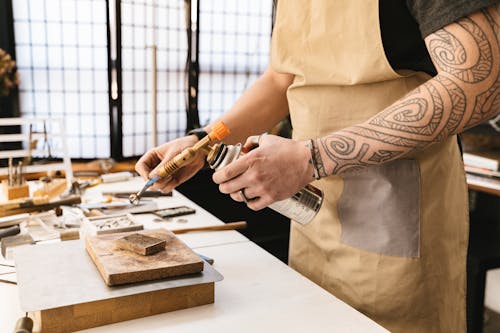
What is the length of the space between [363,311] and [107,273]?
579mm

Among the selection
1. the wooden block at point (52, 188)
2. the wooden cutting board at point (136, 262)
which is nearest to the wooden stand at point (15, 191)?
the wooden block at point (52, 188)

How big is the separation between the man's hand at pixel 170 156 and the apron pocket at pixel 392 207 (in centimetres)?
43

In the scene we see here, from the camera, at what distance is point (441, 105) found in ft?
2.77

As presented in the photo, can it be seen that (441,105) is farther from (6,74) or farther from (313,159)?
(6,74)

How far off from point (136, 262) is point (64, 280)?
0.44ft

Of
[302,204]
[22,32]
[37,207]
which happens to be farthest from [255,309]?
[22,32]

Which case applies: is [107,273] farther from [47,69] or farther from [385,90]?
[47,69]

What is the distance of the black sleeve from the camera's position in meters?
0.79

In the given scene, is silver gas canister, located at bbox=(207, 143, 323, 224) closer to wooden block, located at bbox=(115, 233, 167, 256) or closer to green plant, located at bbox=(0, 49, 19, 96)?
wooden block, located at bbox=(115, 233, 167, 256)

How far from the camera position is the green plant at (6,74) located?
8.54 feet

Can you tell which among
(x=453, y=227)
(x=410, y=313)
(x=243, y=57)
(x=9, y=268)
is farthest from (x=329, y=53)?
(x=243, y=57)

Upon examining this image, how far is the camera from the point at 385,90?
41.1 inches

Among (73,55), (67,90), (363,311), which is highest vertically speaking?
(73,55)

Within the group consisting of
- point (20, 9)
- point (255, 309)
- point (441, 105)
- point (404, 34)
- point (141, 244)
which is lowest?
point (255, 309)
